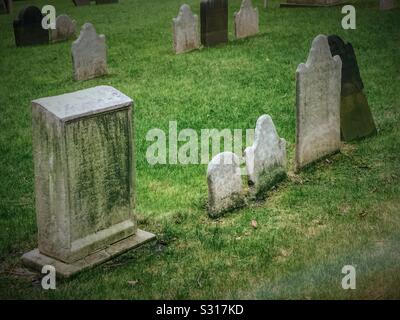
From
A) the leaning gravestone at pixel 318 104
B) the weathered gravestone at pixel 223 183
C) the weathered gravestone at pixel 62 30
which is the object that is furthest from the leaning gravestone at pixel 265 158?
the weathered gravestone at pixel 62 30

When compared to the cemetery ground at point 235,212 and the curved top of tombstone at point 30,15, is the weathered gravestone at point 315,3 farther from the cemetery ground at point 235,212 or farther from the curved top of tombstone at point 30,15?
the curved top of tombstone at point 30,15

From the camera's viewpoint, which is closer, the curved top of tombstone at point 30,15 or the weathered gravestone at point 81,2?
the curved top of tombstone at point 30,15

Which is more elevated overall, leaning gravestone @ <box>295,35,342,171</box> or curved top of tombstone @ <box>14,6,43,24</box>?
curved top of tombstone @ <box>14,6,43,24</box>

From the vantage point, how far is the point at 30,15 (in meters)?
17.8

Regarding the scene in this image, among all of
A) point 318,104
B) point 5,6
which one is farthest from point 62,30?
point 318,104

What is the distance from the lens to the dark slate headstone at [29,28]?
57.7 ft

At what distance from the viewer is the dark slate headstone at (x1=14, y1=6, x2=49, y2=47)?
17594 mm

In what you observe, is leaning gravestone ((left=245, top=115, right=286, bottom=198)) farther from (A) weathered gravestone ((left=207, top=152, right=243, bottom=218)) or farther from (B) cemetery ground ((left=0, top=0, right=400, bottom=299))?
(A) weathered gravestone ((left=207, top=152, right=243, bottom=218))

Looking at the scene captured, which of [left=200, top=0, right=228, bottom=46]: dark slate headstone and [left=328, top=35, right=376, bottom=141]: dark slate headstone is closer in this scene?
[left=328, top=35, right=376, bottom=141]: dark slate headstone

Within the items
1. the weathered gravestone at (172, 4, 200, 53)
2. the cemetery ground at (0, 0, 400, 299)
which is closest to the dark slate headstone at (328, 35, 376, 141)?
the cemetery ground at (0, 0, 400, 299)

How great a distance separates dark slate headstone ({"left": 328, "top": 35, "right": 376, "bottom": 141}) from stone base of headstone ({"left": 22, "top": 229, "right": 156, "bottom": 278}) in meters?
3.92

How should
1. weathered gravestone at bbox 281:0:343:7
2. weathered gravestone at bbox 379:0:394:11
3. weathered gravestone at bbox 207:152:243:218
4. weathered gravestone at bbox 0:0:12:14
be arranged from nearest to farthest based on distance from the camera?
1. weathered gravestone at bbox 207:152:243:218
2. weathered gravestone at bbox 379:0:394:11
3. weathered gravestone at bbox 281:0:343:7
4. weathered gravestone at bbox 0:0:12:14

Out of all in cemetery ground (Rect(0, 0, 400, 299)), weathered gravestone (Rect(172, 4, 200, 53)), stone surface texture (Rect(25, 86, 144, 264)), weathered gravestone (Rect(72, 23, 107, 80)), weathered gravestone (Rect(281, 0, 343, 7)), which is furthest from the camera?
weathered gravestone (Rect(281, 0, 343, 7))
